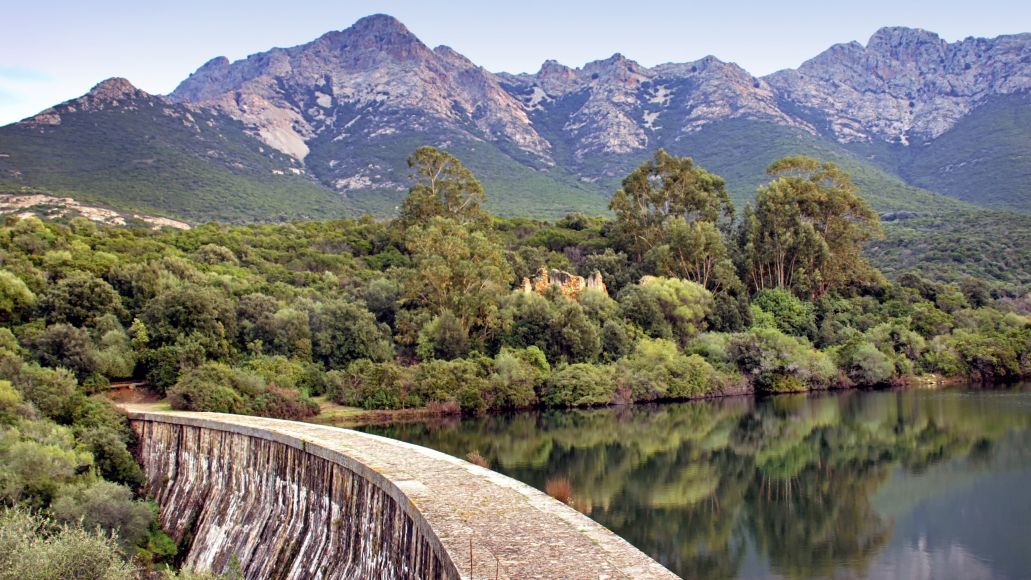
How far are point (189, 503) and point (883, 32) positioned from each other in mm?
207766

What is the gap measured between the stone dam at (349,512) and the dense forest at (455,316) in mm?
1448

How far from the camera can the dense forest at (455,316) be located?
3325 centimetres

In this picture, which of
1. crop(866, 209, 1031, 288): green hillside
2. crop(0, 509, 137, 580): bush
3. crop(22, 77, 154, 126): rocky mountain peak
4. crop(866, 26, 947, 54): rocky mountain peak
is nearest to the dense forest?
crop(866, 209, 1031, 288): green hillside

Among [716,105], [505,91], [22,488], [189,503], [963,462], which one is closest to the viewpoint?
[22,488]

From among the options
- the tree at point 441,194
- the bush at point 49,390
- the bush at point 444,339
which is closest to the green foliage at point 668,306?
the bush at point 444,339

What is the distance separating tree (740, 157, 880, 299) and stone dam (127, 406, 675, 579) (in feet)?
145

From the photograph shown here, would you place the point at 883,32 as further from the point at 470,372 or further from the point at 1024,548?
the point at 1024,548

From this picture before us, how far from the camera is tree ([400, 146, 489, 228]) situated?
64625 millimetres

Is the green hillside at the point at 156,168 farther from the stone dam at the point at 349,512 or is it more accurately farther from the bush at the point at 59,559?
the bush at the point at 59,559

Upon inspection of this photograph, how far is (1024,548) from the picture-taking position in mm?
19141

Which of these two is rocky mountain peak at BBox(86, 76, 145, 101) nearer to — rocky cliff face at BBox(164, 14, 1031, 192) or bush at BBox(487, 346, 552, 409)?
rocky cliff face at BBox(164, 14, 1031, 192)

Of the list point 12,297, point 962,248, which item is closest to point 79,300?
point 12,297

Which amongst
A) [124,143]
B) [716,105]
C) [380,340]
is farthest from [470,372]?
[716,105]

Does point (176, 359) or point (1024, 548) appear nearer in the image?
point (1024, 548)
